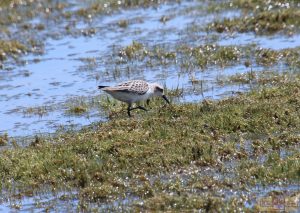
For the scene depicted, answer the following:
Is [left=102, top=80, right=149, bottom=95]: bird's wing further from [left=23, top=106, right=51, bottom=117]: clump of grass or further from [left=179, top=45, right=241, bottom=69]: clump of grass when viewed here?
[left=179, top=45, right=241, bottom=69]: clump of grass

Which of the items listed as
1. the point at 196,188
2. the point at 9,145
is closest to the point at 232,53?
the point at 9,145

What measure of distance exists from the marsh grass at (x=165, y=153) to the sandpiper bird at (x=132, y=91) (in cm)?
52

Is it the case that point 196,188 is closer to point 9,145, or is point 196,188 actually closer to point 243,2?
point 9,145

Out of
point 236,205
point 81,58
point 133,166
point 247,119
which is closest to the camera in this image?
point 236,205

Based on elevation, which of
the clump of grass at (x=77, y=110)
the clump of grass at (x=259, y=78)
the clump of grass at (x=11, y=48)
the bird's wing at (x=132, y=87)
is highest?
the bird's wing at (x=132, y=87)

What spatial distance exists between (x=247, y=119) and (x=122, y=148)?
261 cm

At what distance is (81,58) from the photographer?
2303 cm

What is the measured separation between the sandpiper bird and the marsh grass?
1.71 feet

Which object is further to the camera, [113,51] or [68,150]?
[113,51]

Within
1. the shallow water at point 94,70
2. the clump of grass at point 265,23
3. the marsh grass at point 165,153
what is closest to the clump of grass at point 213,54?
the shallow water at point 94,70

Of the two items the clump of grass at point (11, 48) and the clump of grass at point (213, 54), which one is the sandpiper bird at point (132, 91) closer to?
the clump of grass at point (213, 54)

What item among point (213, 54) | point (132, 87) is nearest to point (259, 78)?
point (213, 54)

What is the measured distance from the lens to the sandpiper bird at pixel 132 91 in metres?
16.8

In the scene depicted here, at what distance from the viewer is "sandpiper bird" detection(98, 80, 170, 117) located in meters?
16.8
